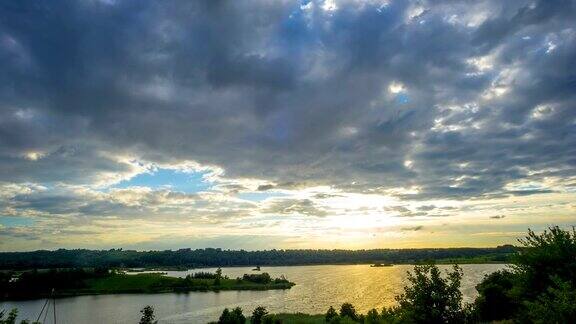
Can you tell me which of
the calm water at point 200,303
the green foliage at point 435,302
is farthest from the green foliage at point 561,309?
the calm water at point 200,303

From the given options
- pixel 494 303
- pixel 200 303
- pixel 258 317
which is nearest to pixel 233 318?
pixel 258 317

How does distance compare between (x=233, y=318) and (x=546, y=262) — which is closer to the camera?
(x=546, y=262)

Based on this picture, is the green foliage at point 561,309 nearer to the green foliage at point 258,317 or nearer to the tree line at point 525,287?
the tree line at point 525,287

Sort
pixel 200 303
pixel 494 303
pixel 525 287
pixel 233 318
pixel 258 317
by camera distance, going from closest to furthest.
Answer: pixel 525 287 < pixel 494 303 < pixel 233 318 < pixel 258 317 < pixel 200 303

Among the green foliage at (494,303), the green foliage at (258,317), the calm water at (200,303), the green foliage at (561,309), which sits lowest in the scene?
Answer: the calm water at (200,303)

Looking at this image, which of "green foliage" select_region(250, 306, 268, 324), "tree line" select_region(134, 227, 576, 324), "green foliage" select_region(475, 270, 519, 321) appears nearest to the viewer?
"tree line" select_region(134, 227, 576, 324)

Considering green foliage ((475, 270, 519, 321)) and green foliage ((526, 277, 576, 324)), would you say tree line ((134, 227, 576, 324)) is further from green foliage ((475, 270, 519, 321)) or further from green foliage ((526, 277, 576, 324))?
green foliage ((475, 270, 519, 321))

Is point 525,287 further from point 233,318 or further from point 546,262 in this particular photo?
point 233,318

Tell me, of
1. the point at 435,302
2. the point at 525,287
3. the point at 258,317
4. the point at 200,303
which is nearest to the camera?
the point at 435,302

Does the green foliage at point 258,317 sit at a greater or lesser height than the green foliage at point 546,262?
lesser

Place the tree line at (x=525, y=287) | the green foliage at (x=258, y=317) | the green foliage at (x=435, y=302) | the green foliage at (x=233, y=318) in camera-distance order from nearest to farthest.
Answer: the tree line at (x=525, y=287)
the green foliage at (x=435, y=302)
the green foliage at (x=233, y=318)
the green foliage at (x=258, y=317)

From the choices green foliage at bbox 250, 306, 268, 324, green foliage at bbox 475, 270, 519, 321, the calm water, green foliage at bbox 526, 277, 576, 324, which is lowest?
the calm water

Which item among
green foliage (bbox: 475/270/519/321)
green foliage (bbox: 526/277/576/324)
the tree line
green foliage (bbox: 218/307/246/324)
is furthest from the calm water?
green foliage (bbox: 526/277/576/324)

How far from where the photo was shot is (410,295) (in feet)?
108
